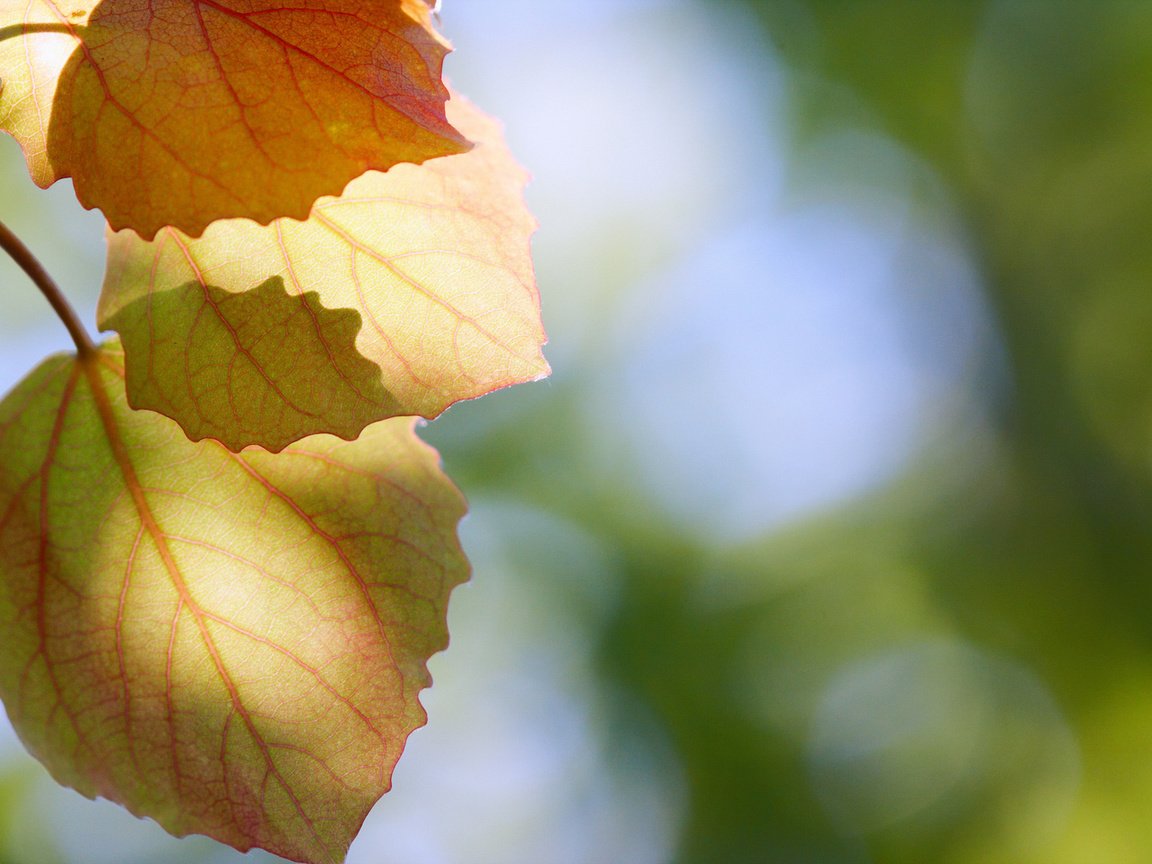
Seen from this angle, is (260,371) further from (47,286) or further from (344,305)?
(47,286)

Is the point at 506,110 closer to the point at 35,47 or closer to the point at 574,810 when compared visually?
the point at 574,810

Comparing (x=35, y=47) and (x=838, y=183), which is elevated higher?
(x=838, y=183)

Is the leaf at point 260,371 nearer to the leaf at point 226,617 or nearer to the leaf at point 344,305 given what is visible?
the leaf at point 344,305

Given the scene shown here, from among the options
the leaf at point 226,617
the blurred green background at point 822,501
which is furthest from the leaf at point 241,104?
the blurred green background at point 822,501

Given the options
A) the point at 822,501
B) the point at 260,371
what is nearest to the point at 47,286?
the point at 260,371

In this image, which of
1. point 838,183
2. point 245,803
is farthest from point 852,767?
point 245,803

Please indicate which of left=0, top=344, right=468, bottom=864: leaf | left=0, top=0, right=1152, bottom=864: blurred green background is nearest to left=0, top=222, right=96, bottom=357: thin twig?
left=0, top=344, right=468, bottom=864: leaf
